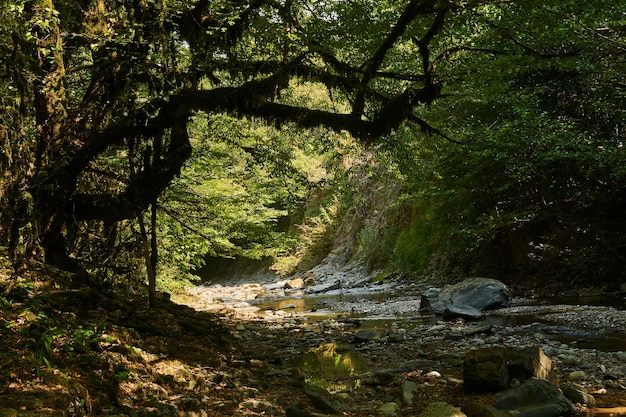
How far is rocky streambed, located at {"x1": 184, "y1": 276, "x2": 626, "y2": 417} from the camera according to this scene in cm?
501

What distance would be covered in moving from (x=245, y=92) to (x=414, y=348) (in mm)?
4871

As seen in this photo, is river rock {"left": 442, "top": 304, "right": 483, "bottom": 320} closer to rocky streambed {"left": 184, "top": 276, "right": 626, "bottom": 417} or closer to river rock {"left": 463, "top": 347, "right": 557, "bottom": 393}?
rocky streambed {"left": 184, "top": 276, "right": 626, "bottom": 417}

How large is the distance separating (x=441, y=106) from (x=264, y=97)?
29.3ft

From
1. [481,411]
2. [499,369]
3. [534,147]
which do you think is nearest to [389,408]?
[481,411]

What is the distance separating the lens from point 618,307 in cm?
941

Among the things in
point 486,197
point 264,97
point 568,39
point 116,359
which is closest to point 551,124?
point 568,39

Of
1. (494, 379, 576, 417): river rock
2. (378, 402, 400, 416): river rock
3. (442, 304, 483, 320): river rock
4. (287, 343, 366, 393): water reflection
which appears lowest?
(287, 343, 366, 393): water reflection

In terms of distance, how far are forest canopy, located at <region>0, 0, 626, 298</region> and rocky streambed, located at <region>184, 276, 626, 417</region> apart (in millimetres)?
2503

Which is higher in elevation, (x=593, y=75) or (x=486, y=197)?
(x=593, y=75)

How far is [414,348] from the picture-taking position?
25.3 ft

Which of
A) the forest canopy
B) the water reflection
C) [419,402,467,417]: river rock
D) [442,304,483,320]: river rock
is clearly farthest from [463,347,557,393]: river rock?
[442,304,483,320]: river rock

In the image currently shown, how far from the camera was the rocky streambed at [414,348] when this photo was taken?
501 centimetres

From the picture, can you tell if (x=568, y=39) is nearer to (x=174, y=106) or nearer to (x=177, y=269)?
(x=174, y=106)

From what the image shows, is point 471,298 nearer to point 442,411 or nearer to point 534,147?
point 534,147
